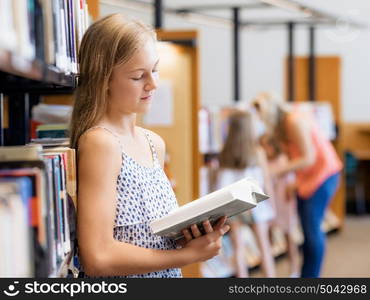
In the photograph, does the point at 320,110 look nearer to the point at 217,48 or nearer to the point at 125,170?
the point at 217,48

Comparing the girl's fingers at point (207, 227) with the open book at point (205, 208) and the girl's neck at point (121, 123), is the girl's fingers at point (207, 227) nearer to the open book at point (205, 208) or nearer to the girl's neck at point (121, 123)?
the open book at point (205, 208)

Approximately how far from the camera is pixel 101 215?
5.92ft

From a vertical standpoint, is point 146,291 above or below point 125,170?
below

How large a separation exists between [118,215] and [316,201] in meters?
3.39

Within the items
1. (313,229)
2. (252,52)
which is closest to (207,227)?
(313,229)

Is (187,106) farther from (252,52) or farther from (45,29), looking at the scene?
(252,52)

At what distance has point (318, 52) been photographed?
11477 millimetres

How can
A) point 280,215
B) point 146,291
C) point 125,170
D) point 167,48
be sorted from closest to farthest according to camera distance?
point 146,291 < point 125,170 < point 167,48 < point 280,215

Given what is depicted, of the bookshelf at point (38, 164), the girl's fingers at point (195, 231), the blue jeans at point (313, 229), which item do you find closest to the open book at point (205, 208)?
the girl's fingers at point (195, 231)

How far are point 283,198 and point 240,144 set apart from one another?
1.09 m

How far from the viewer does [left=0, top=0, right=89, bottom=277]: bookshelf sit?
124cm

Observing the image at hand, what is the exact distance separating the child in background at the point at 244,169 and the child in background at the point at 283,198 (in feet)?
1.30

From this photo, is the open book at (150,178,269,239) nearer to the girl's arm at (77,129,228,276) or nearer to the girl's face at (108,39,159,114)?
the girl's arm at (77,129,228,276)

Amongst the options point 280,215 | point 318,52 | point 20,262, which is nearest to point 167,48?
point 280,215
